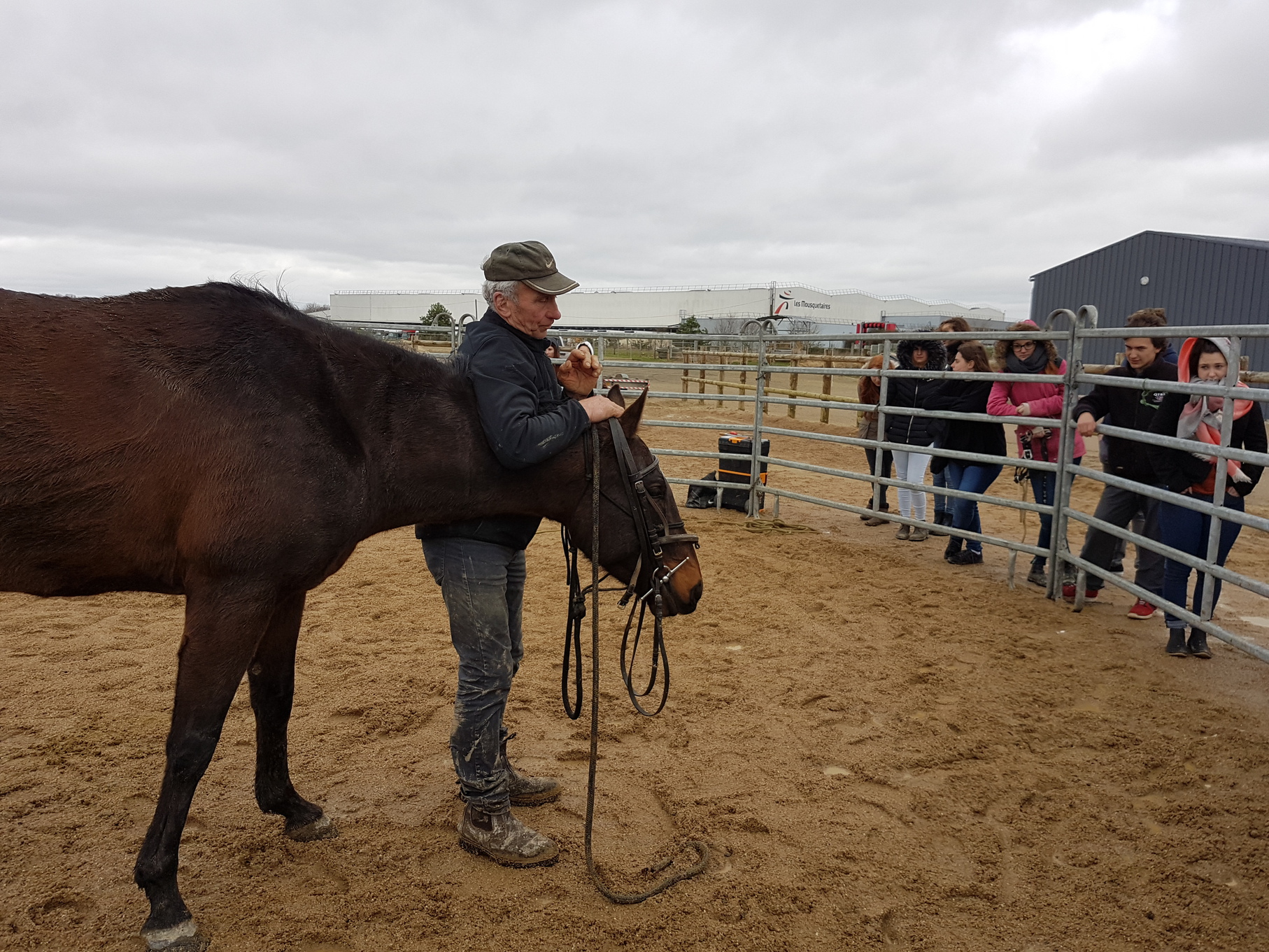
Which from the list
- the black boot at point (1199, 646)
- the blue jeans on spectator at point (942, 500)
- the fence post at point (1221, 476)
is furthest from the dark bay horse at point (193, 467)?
the blue jeans on spectator at point (942, 500)

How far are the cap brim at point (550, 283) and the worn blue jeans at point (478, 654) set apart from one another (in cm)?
88

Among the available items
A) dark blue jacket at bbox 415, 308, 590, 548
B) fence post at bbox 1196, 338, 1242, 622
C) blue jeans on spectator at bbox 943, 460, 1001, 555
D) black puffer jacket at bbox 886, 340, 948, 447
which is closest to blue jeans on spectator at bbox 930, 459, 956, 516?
blue jeans on spectator at bbox 943, 460, 1001, 555

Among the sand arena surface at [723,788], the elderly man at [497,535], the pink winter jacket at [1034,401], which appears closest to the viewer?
the sand arena surface at [723,788]

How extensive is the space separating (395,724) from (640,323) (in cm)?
5071

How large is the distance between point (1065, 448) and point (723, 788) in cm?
390

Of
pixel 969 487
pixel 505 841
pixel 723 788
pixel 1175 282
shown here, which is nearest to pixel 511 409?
pixel 505 841

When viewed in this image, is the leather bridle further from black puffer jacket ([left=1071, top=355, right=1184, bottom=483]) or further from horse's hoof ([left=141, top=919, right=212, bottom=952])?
black puffer jacket ([left=1071, top=355, right=1184, bottom=483])

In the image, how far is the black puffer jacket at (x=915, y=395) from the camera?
714 cm

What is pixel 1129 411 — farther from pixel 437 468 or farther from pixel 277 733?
pixel 277 733

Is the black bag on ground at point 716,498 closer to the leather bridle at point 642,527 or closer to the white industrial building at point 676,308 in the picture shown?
the leather bridle at point 642,527

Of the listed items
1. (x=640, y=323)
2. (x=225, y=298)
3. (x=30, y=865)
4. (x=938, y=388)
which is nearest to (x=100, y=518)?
(x=225, y=298)

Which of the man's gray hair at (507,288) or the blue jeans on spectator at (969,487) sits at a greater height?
the man's gray hair at (507,288)

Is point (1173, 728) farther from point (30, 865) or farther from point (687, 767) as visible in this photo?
point (30, 865)

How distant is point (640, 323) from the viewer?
5316 cm
